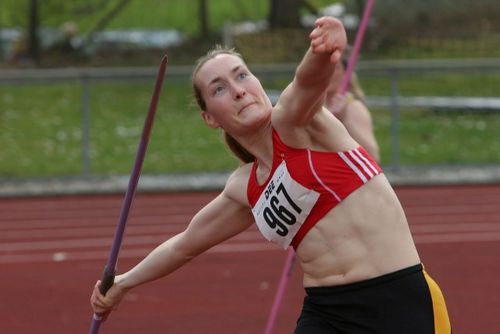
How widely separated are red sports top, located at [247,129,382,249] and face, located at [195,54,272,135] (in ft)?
0.29

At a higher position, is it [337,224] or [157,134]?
[337,224]

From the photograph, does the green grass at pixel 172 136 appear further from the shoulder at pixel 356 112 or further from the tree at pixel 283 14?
the tree at pixel 283 14

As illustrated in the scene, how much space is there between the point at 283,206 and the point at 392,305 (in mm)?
450

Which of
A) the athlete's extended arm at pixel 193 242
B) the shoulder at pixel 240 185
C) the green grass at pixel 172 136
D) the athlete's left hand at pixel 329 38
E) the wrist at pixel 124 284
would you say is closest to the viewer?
the athlete's left hand at pixel 329 38

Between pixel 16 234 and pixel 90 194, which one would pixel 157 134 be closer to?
pixel 90 194

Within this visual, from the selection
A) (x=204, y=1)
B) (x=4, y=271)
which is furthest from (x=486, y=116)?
(x=204, y=1)

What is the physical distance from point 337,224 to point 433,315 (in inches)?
16.0

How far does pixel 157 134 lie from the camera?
14.9 m

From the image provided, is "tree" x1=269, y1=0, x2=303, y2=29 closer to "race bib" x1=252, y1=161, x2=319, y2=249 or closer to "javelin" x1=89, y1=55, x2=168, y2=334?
"javelin" x1=89, y1=55, x2=168, y2=334

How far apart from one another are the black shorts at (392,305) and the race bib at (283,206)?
0.23 meters

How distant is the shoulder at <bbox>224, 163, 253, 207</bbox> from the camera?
423 cm

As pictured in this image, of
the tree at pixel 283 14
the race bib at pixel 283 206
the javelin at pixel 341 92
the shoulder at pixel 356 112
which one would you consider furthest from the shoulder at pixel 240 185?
the tree at pixel 283 14

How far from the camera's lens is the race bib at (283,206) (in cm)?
393

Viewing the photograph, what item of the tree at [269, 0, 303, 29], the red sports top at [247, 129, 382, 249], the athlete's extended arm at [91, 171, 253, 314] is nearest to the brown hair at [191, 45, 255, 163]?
the athlete's extended arm at [91, 171, 253, 314]
